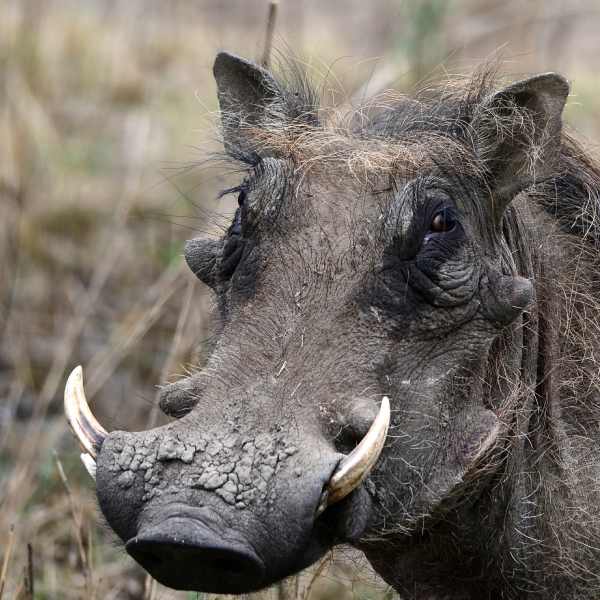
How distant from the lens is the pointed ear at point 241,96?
11.3 feet

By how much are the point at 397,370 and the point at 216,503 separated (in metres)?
0.63

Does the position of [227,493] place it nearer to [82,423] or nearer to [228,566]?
[228,566]

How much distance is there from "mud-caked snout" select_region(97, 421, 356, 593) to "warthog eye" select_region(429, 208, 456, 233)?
71 cm

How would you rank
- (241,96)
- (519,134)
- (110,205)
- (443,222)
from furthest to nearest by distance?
(110,205) → (241,96) → (519,134) → (443,222)

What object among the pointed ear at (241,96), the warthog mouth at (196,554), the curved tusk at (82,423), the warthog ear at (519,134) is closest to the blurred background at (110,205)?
the pointed ear at (241,96)

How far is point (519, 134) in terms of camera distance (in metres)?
3.05

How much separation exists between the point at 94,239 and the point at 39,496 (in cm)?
241

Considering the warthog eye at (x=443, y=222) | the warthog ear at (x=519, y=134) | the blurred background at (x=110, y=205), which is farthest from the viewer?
the blurred background at (x=110, y=205)

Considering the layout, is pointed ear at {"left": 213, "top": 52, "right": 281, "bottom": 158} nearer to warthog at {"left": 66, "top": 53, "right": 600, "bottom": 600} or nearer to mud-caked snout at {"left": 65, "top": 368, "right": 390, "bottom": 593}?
warthog at {"left": 66, "top": 53, "right": 600, "bottom": 600}

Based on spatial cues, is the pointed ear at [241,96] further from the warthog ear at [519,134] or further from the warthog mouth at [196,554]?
the warthog mouth at [196,554]

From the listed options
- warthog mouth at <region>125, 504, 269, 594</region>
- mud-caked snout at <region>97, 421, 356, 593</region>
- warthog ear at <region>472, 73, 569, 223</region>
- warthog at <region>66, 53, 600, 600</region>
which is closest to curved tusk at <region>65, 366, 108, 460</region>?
warthog at <region>66, 53, 600, 600</region>

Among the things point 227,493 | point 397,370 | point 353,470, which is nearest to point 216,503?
point 227,493

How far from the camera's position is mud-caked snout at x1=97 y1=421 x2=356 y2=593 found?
2305 mm

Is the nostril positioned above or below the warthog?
below
